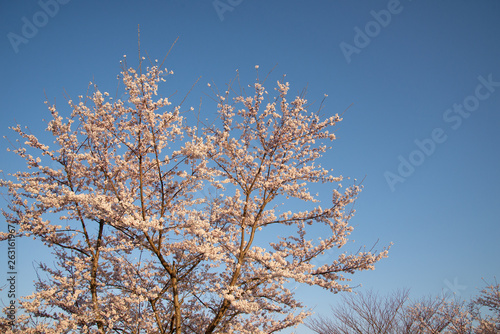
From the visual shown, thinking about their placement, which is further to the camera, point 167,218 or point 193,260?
point 193,260

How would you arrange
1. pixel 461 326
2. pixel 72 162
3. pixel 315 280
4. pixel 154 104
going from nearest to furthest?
pixel 154 104, pixel 315 280, pixel 72 162, pixel 461 326

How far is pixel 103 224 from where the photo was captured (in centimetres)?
862

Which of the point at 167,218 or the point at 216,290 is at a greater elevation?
the point at 167,218

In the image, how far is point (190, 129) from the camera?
8.23 meters

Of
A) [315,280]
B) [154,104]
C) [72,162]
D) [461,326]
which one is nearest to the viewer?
[154,104]

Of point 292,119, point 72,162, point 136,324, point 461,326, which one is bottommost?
point 461,326

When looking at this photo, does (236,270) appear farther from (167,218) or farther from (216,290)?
(167,218)

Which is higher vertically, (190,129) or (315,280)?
(190,129)

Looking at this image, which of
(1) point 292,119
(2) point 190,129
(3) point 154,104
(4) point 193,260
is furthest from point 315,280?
(3) point 154,104

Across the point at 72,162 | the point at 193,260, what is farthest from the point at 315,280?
the point at 72,162

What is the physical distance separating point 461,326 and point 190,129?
64.7 feet

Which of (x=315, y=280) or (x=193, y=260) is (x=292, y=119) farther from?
(x=193, y=260)

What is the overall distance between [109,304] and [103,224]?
2264 millimetres

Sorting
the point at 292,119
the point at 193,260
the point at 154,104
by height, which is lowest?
the point at 193,260
